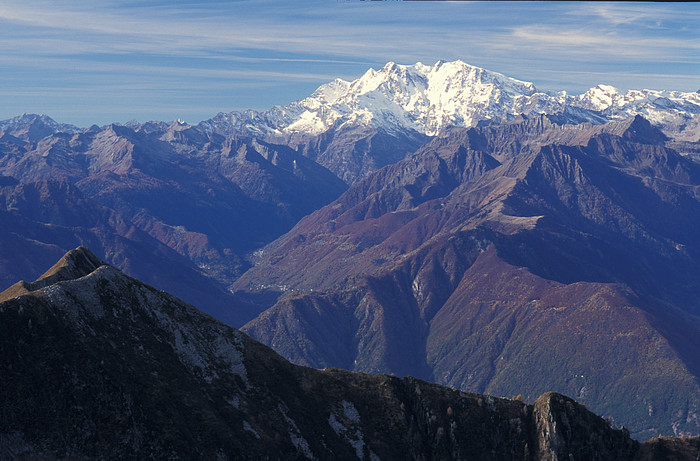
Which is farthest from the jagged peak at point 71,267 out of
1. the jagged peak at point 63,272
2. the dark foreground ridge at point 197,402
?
the dark foreground ridge at point 197,402

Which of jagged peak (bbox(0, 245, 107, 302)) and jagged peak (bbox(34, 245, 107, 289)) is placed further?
jagged peak (bbox(34, 245, 107, 289))

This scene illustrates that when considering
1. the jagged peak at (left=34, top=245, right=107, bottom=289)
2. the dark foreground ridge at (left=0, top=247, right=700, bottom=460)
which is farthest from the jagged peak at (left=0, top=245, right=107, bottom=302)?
the dark foreground ridge at (left=0, top=247, right=700, bottom=460)

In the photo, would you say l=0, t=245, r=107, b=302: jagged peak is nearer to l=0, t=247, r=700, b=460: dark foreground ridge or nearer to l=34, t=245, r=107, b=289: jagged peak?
l=34, t=245, r=107, b=289: jagged peak

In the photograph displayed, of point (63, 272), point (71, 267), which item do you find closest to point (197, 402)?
point (63, 272)

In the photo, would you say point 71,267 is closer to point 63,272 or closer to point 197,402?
point 63,272

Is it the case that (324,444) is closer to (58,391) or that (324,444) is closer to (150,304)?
(150,304)

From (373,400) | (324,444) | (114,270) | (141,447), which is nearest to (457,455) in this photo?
(373,400)

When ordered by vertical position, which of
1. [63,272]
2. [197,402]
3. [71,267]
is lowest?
[197,402]

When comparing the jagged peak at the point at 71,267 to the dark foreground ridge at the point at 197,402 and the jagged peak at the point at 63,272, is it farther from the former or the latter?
the dark foreground ridge at the point at 197,402
